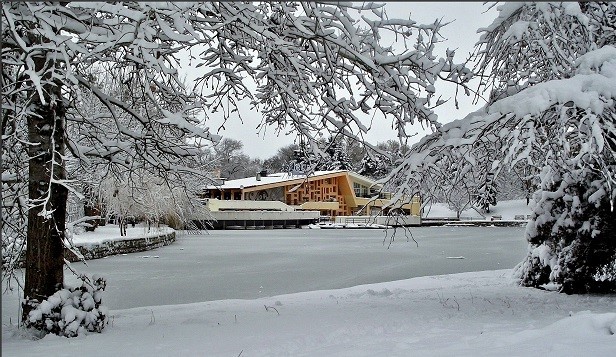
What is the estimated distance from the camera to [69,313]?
523cm

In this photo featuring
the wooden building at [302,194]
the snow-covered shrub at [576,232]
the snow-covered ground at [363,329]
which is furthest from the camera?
the wooden building at [302,194]

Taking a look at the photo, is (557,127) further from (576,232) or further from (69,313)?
(69,313)

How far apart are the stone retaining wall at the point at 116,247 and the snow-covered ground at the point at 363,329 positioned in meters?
9.42

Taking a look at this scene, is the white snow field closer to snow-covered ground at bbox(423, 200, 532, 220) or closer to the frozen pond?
the frozen pond

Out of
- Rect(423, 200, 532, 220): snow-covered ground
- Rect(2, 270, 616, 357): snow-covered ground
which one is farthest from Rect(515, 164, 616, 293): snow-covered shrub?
Rect(423, 200, 532, 220): snow-covered ground

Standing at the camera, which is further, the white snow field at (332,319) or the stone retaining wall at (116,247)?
the stone retaining wall at (116,247)

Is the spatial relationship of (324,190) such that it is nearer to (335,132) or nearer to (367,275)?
(367,275)

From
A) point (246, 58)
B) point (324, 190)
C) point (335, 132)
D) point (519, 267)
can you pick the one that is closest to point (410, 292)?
point (519, 267)

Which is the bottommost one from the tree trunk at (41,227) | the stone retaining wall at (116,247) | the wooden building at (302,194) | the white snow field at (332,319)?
the white snow field at (332,319)

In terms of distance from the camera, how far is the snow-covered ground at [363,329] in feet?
13.9

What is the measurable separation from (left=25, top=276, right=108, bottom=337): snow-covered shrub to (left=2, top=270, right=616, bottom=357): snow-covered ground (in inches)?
5.0

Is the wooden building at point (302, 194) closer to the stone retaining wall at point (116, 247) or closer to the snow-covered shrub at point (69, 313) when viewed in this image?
the stone retaining wall at point (116, 247)

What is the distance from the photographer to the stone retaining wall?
634 inches

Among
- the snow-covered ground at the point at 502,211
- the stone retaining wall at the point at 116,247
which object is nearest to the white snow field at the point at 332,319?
the stone retaining wall at the point at 116,247
